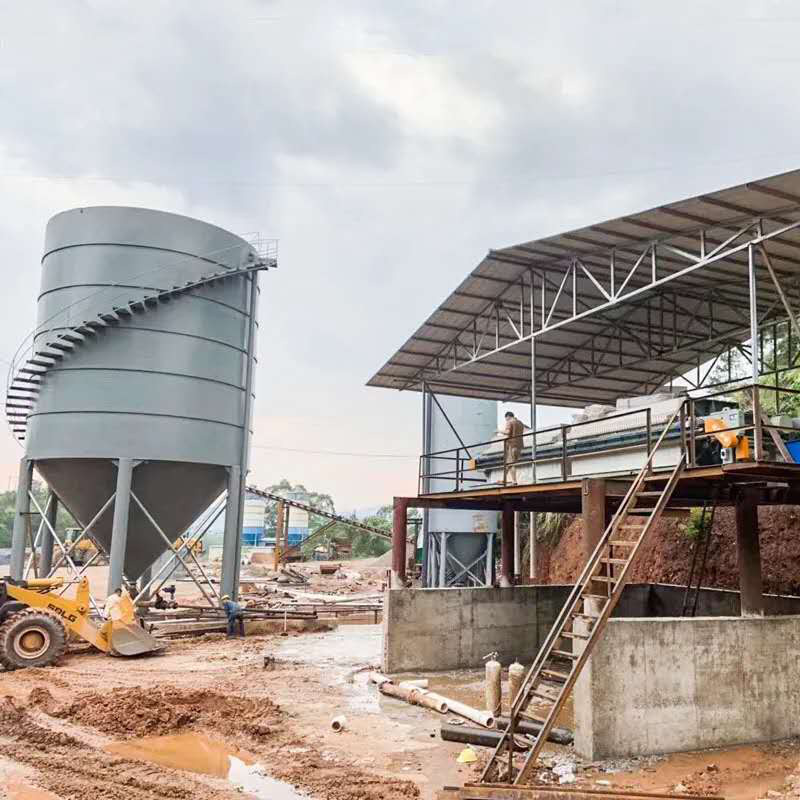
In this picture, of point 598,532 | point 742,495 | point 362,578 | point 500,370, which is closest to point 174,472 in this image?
point 500,370

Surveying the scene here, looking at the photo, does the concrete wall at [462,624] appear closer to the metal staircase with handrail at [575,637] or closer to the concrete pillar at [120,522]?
the metal staircase with handrail at [575,637]

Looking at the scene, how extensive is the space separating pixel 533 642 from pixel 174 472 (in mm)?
10247

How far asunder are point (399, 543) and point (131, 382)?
833cm

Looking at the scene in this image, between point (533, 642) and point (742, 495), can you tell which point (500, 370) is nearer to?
point (533, 642)

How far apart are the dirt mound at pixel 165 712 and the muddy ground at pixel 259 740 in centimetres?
3

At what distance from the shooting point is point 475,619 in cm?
1575

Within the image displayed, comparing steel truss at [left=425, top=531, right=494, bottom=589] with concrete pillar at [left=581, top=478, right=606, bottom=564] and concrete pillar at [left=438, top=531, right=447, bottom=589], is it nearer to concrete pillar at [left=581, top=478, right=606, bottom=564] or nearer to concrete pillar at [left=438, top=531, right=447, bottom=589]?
concrete pillar at [left=438, top=531, right=447, bottom=589]

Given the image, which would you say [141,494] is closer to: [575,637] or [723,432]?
[575,637]

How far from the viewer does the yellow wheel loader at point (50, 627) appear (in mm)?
14555

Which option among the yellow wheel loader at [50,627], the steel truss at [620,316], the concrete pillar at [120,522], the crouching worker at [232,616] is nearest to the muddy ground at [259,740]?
the yellow wheel loader at [50,627]

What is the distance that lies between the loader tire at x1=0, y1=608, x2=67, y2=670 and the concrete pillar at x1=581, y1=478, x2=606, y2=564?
35.4 feet

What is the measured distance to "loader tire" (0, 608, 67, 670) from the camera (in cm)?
1443

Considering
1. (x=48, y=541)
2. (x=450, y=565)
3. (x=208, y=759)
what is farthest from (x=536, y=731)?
(x=450, y=565)

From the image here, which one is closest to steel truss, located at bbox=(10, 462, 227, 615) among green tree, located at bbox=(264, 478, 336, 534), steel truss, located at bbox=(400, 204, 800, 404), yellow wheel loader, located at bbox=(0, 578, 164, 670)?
yellow wheel loader, located at bbox=(0, 578, 164, 670)
